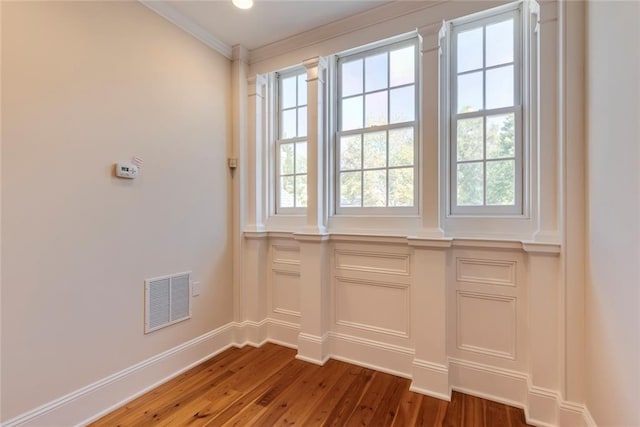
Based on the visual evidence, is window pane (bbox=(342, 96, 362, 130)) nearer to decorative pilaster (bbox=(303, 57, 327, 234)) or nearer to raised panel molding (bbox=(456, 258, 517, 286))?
decorative pilaster (bbox=(303, 57, 327, 234))

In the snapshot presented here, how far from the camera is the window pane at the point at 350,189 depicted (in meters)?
2.52

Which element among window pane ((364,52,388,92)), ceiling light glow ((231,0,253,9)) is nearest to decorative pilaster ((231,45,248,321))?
ceiling light glow ((231,0,253,9))

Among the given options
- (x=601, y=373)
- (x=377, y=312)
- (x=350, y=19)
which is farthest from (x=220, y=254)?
(x=601, y=373)

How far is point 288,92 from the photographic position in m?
2.91

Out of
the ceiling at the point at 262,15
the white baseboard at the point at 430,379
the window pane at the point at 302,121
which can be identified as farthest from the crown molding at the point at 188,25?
the white baseboard at the point at 430,379

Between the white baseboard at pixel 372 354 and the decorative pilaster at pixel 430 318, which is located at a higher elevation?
the decorative pilaster at pixel 430 318

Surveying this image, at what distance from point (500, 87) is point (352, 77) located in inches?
45.3

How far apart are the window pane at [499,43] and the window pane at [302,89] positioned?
1.51 meters

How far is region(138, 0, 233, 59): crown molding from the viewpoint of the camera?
2.11m

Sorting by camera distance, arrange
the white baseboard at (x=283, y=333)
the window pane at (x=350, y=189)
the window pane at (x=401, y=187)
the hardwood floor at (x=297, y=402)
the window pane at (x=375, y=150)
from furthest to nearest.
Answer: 1. the white baseboard at (x=283, y=333)
2. the window pane at (x=350, y=189)
3. the window pane at (x=375, y=150)
4. the window pane at (x=401, y=187)
5. the hardwood floor at (x=297, y=402)

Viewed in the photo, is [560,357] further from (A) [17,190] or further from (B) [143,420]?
(A) [17,190]

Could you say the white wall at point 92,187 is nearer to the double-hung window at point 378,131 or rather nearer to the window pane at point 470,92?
the double-hung window at point 378,131

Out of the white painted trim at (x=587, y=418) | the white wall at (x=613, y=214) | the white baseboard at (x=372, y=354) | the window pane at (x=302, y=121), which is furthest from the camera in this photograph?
the window pane at (x=302, y=121)

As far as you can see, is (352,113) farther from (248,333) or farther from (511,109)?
(248,333)
